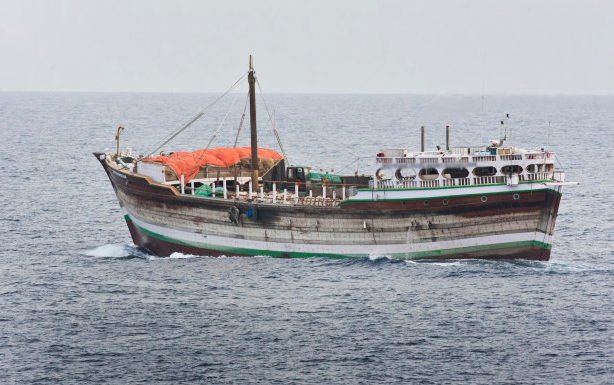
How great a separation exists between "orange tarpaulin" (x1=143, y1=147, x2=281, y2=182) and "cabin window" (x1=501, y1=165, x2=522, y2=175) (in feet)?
77.0

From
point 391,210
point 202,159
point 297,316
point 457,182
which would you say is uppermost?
point 202,159

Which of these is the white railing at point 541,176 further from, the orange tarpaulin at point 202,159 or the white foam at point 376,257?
the orange tarpaulin at point 202,159

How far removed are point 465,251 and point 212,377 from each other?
25.0 metres

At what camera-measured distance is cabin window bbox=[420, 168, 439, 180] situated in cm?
6475

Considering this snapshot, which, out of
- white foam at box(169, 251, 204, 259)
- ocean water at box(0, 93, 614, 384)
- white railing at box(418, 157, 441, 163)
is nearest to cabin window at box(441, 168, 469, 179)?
white railing at box(418, 157, 441, 163)

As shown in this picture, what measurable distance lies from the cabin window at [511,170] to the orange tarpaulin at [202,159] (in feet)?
77.0

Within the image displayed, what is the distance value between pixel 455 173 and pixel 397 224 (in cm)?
625

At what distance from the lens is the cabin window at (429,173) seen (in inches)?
2549

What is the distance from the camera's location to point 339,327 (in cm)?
5275

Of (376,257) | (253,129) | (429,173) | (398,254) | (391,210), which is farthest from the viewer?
(253,129)

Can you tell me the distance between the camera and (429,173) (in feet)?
214

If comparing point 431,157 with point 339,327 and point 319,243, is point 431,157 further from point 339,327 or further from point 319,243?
point 339,327

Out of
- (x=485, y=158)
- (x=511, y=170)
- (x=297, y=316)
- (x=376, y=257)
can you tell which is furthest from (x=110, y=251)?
(x=511, y=170)

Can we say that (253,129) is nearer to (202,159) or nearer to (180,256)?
(202,159)
